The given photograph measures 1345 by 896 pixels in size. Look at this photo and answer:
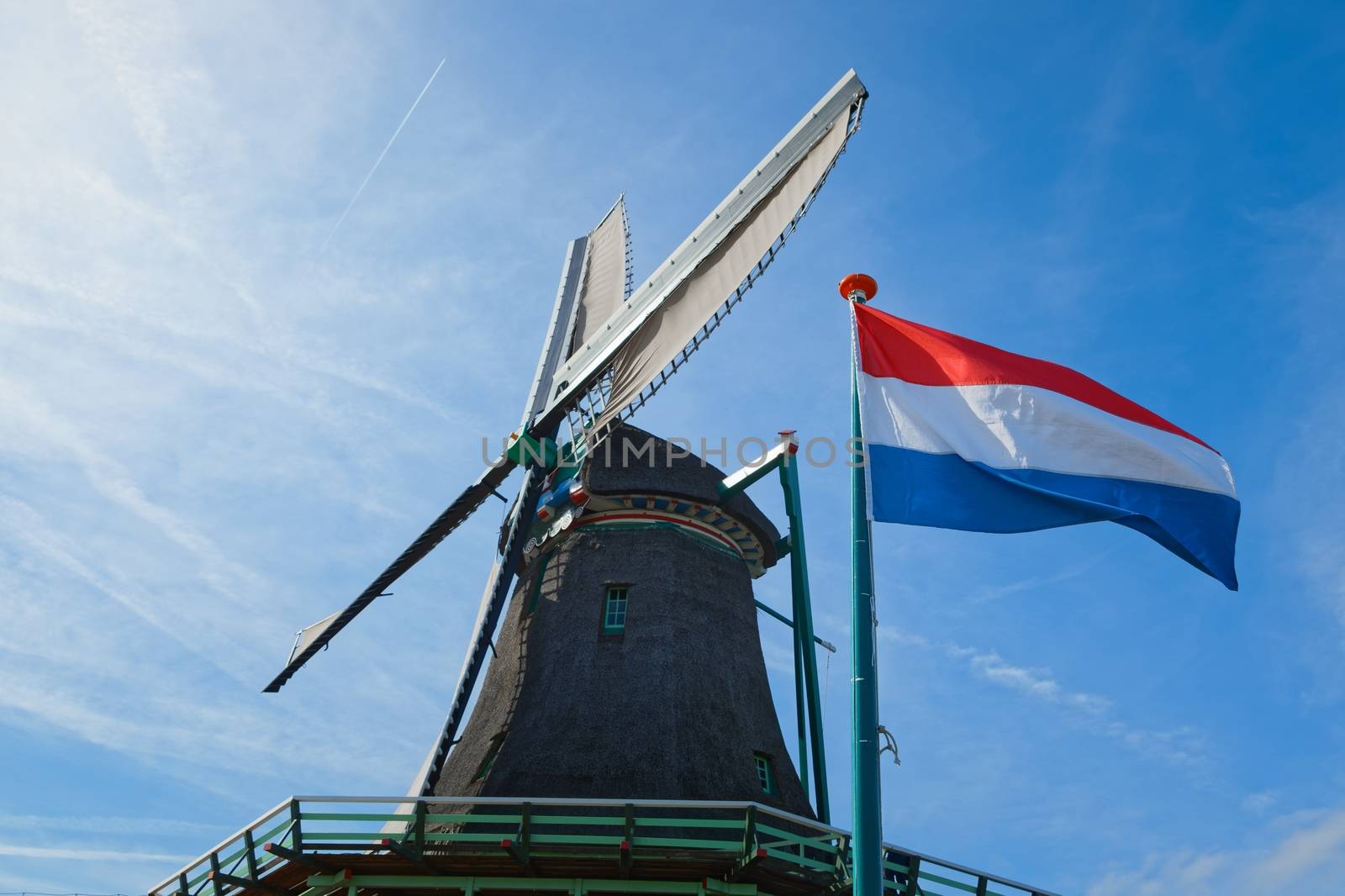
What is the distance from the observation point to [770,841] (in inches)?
480

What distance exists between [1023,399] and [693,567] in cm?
764

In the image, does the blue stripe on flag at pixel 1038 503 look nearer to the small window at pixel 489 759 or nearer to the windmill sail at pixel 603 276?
the small window at pixel 489 759

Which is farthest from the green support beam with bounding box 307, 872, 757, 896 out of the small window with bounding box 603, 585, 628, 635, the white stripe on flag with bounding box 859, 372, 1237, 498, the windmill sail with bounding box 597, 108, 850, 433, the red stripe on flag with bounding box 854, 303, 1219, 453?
the windmill sail with bounding box 597, 108, 850, 433

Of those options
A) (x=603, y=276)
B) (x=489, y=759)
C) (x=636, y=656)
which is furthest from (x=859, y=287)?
(x=603, y=276)

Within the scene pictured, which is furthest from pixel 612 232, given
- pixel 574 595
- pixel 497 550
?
pixel 574 595

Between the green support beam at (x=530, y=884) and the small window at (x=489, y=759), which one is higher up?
the small window at (x=489, y=759)

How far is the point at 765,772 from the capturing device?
14516 mm

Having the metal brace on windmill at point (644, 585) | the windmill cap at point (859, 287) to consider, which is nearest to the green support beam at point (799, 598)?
the metal brace on windmill at point (644, 585)

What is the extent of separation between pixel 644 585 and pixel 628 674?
1.59 metres

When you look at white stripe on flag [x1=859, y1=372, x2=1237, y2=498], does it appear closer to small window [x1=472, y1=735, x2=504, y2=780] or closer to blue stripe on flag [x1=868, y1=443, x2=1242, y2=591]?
blue stripe on flag [x1=868, y1=443, x2=1242, y2=591]

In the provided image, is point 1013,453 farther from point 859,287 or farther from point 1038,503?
point 859,287

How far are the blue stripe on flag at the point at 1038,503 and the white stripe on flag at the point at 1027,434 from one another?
10cm

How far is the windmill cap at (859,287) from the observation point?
10109 mm

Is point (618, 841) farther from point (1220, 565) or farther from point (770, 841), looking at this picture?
point (1220, 565)
